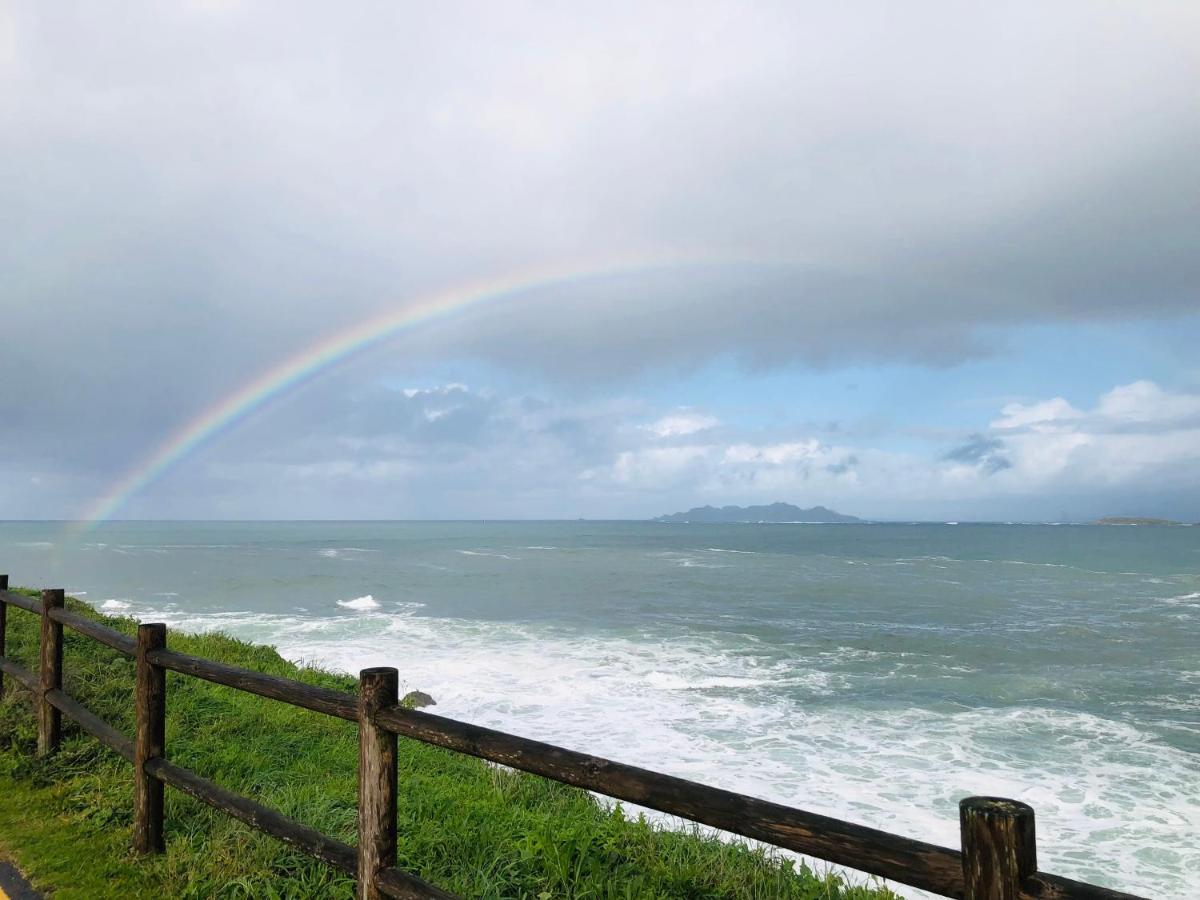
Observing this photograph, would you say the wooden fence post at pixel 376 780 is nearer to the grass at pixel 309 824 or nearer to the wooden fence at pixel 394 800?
the wooden fence at pixel 394 800

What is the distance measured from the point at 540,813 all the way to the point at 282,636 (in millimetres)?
22806

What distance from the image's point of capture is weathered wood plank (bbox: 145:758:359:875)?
12.6 ft

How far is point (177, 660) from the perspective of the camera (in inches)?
193

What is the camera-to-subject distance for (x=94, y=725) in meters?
5.82

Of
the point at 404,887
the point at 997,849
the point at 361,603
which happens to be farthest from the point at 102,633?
the point at 361,603

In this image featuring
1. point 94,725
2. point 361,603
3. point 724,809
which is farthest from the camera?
point 361,603

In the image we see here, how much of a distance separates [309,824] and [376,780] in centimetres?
240

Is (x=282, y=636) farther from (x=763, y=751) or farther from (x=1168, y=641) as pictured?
(x=1168, y=641)

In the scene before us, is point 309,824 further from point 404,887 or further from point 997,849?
point 997,849

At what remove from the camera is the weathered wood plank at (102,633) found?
5328mm

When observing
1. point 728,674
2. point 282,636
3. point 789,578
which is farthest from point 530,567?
point 728,674

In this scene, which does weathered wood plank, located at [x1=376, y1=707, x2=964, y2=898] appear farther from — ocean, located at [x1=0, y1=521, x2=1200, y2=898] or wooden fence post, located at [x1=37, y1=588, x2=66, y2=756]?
ocean, located at [x1=0, y1=521, x2=1200, y2=898]

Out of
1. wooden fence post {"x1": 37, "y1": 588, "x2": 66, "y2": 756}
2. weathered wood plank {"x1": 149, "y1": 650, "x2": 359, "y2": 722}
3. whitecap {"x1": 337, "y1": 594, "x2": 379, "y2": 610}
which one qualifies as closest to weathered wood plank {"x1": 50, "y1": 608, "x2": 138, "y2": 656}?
wooden fence post {"x1": 37, "y1": 588, "x2": 66, "y2": 756}

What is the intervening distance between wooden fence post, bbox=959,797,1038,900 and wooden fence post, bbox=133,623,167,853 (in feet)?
15.8
